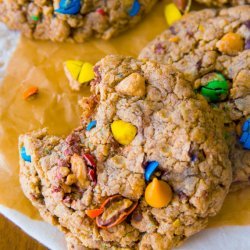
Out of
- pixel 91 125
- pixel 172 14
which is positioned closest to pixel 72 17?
pixel 172 14

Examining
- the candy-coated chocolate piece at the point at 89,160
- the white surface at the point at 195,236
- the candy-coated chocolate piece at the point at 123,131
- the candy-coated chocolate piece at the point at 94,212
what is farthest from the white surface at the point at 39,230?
the candy-coated chocolate piece at the point at 123,131

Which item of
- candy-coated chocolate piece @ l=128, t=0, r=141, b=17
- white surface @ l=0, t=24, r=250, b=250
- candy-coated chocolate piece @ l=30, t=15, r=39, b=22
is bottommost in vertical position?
white surface @ l=0, t=24, r=250, b=250

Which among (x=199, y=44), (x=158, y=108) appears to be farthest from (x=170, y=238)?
(x=199, y=44)

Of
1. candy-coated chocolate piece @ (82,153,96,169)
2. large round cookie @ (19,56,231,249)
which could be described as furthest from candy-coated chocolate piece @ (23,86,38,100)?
candy-coated chocolate piece @ (82,153,96,169)

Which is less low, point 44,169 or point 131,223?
point 44,169

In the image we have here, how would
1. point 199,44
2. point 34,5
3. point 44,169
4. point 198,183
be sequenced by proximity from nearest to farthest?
point 198,183 < point 44,169 < point 199,44 < point 34,5

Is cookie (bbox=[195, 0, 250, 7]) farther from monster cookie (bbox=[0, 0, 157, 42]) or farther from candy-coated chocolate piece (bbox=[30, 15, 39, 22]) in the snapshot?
candy-coated chocolate piece (bbox=[30, 15, 39, 22])

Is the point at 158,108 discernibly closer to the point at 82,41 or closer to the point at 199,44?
the point at 199,44
